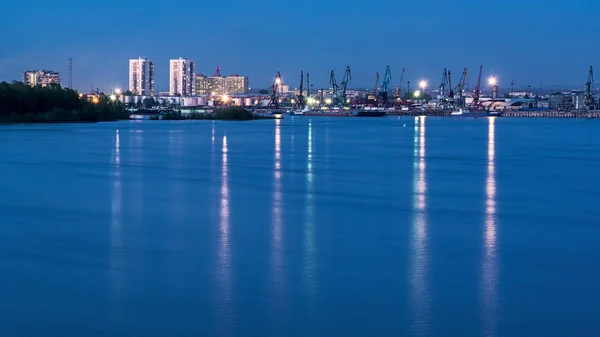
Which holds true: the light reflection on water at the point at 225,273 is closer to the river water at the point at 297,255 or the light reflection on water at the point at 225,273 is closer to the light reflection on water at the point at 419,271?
the river water at the point at 297,255

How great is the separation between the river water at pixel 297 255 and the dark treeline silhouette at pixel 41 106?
29997mm

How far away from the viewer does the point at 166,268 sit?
228 inches

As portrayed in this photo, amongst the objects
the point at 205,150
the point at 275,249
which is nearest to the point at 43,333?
the point at 275,249

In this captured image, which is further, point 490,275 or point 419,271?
point 419,271

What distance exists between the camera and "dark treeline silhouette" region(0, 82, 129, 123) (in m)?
41.1

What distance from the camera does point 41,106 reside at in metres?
43.2

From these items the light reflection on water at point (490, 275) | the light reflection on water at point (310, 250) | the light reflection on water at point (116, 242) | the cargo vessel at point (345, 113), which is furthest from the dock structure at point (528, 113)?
the light reflection on water at point (490, 275)

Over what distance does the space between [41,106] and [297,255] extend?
3965cm

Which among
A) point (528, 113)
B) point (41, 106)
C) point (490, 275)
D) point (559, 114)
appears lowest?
point (490, 275)

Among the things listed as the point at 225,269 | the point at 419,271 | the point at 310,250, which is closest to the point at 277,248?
the point at 310,250

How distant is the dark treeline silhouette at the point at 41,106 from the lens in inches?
1618

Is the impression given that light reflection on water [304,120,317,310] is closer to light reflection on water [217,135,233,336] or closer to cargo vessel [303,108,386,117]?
light reflection on water [217,135,233,336]

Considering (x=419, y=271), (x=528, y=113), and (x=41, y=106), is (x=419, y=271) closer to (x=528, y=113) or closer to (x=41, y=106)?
(x=41, y=106)

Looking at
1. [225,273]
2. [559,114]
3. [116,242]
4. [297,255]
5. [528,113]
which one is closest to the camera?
[225,273]
